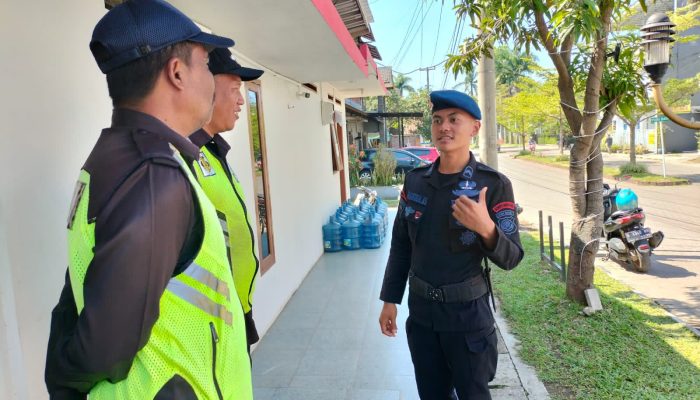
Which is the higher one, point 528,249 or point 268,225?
point 268,225

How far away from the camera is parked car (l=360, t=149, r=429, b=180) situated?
57.4 ft

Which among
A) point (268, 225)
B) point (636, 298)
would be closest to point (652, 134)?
point (636, 298)

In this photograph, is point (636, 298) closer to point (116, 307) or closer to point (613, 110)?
point (613, 110)

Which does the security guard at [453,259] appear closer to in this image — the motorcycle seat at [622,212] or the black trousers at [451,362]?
the black trousers at [451,362]

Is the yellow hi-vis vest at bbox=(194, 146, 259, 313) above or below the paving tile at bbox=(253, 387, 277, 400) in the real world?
above

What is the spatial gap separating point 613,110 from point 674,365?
2.18m

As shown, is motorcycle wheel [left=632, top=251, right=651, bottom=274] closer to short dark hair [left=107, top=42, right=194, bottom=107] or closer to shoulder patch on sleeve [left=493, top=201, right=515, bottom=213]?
shoulder patch on sleeve [left=493, top=201, right=515, bottom=213]

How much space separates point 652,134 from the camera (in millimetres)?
27203

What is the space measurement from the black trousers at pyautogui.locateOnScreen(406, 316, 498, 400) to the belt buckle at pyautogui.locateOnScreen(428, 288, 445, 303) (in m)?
0.15

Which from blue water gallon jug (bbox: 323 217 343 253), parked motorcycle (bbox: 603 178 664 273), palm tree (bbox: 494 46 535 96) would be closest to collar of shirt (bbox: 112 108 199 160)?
parked motorcycle (bbox: 603 178 664 273)

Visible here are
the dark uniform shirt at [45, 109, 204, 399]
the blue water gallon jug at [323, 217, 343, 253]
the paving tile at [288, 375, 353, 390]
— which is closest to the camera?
the dark uniform shirt at [45, 109, 204, 399]

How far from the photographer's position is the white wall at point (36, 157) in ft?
4.97

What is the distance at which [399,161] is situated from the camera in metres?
18.8

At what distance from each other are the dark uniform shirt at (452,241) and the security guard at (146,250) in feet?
4.12
